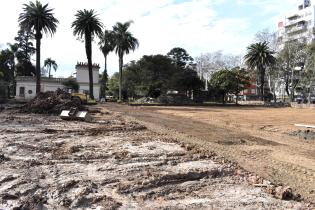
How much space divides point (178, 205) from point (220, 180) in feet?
6.64

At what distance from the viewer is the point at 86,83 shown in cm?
8319

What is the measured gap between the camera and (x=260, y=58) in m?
87.3

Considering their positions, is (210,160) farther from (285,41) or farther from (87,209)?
(285,41)

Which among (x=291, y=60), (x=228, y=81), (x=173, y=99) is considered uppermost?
(x=291, y=60)

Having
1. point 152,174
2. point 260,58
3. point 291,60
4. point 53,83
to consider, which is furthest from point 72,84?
point 152,174

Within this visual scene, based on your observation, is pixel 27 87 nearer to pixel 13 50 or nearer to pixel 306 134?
pixel 13 50

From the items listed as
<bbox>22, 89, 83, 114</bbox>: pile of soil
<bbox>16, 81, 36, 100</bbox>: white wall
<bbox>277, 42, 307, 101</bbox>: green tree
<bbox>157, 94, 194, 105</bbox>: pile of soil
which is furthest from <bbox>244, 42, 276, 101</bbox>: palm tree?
<bbox>22, 89, 83, 114</bbox>: pile of soil

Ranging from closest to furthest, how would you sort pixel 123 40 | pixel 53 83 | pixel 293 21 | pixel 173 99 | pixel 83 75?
1. pixel 173 99
2. pixel 123 40
3. pixel 53 83
4. pixel 83 75
5. pixel 293 21

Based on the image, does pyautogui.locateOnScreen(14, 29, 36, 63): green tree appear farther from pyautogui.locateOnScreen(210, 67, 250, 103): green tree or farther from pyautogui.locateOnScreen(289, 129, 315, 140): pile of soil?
pyautogui.locateOnScreen(289, 129, 315, 140): pile of soil

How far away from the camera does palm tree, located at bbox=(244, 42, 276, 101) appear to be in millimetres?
87000

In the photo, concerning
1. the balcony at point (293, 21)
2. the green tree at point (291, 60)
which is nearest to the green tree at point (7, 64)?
the green tree at point (291, 60)

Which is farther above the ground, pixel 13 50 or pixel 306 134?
pixel 13 50

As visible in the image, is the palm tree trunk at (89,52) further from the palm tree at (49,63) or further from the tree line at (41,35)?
the palm tree at (49,63)

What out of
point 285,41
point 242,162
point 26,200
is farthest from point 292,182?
point 285,41
